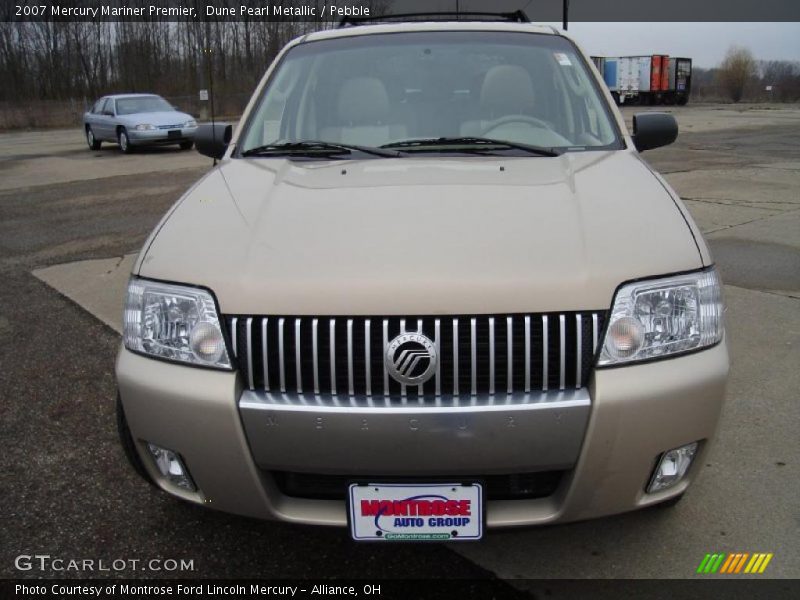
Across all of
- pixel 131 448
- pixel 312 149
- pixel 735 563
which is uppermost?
pixel 312 149

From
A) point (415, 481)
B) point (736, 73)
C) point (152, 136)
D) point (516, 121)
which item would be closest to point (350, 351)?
point (415, 481)

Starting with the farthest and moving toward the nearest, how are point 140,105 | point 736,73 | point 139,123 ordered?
point 736,73
point 140,105
point 139,123

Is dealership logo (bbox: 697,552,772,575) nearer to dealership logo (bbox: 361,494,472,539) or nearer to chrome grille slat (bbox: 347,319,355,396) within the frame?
dealership logo (bbox: 361,494,472,539)

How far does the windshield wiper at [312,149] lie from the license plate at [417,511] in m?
1.53

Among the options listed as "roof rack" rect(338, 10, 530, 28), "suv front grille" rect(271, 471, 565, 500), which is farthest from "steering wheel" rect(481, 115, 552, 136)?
"suv front grille" rect(271, 471, 565, 500)

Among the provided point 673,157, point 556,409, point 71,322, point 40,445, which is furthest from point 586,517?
point 673,157

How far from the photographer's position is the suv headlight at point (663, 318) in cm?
198

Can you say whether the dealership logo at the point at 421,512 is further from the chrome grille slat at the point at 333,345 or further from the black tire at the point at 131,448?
the black tire at the point at 131,448

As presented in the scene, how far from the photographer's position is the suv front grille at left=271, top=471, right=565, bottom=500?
6.52 ft

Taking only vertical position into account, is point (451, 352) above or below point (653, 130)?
below

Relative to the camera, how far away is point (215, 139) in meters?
3.57

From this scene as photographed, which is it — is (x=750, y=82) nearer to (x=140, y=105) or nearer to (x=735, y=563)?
(x=140, y=105)

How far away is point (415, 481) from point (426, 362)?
340 mm

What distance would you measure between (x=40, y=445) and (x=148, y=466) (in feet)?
4.50
